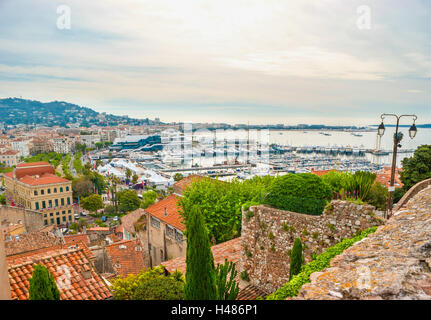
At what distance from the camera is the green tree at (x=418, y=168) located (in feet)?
51.8

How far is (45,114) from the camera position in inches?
4050

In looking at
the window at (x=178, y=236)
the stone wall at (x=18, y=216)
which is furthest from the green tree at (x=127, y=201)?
the window at (x=178, y=236)

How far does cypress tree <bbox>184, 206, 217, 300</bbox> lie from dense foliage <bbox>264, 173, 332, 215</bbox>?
3.41 m

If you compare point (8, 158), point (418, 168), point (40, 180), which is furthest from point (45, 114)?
point (418, 168)

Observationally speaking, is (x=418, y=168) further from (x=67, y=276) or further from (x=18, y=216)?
(x=18, y=216)

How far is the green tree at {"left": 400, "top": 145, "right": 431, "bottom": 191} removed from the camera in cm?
1579

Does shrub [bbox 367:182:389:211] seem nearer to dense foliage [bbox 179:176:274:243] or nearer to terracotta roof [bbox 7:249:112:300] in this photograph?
dense foliage [bbox 179:176:274:243]

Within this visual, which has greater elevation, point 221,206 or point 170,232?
point 221,206

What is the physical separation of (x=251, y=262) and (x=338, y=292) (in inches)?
245

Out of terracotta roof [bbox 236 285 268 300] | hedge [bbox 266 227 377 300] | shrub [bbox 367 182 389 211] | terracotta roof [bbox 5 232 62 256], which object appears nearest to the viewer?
hedge [bbox 266 227 377 300]

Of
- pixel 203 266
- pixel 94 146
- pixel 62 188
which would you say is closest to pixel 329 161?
pixel 62 188

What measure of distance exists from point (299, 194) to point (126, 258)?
32.1ft

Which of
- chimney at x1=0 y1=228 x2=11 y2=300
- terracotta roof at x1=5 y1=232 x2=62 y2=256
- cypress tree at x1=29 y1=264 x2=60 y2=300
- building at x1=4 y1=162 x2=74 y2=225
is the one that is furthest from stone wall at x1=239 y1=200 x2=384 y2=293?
building at x1=4 y1=162 x2=74 y2=225
